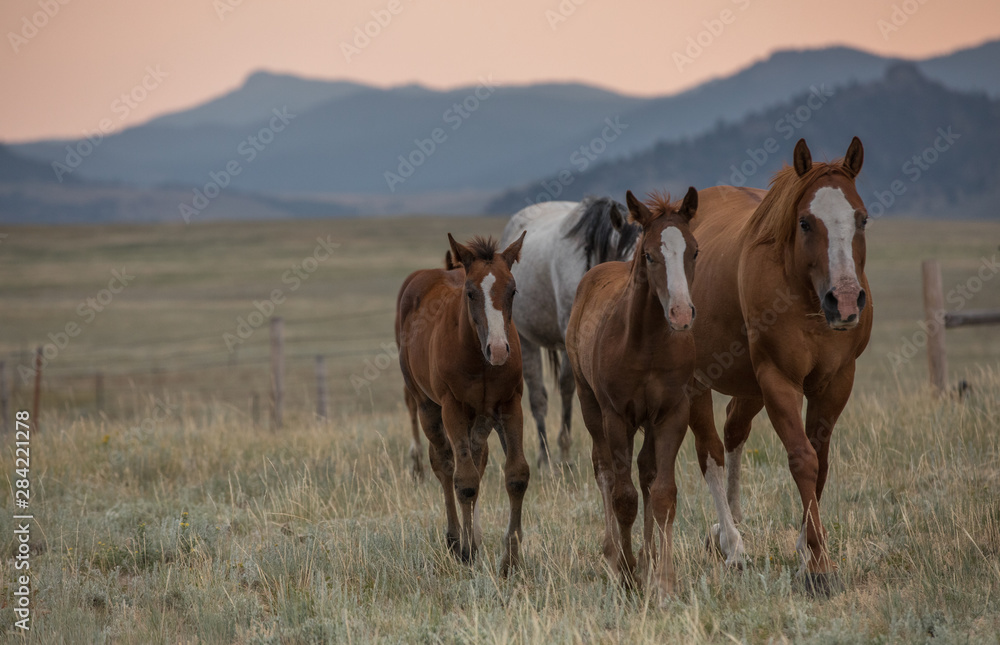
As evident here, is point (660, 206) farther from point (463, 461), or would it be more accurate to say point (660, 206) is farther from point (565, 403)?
point (565, 403)

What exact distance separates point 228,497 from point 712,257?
451cm

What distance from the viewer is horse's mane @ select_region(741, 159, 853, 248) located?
4.40 m

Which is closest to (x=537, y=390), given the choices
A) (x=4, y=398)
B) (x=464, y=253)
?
(x=464, y=253)

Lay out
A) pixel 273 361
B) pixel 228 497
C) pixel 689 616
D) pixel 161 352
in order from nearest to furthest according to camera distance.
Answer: pixel 689 616
pixel 228 497
pixel 273 361
pixel 161 352

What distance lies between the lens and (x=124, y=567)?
562 centimetres

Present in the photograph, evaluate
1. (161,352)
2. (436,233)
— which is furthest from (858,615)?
(436,233)

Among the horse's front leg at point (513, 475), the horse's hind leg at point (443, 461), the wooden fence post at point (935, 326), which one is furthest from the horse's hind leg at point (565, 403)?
the wooden fence post at point (935, 326)

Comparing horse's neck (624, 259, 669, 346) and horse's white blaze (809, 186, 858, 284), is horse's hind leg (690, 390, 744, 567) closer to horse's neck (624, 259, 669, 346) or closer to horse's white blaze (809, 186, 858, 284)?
horse's neck (624, 259, 669, 346)

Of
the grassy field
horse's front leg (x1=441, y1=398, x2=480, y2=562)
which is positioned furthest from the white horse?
horse's front leg (x1=441, y1=398, x2=480, y2=562)

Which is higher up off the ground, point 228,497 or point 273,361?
point 273,361

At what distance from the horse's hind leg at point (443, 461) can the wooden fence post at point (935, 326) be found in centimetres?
671

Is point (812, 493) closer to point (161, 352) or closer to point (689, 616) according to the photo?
point (689, 616)

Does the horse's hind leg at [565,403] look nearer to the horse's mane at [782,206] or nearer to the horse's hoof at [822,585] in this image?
the horse's mane at [782,206]

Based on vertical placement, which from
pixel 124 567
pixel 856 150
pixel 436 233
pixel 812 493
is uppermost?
pixel 436 233
